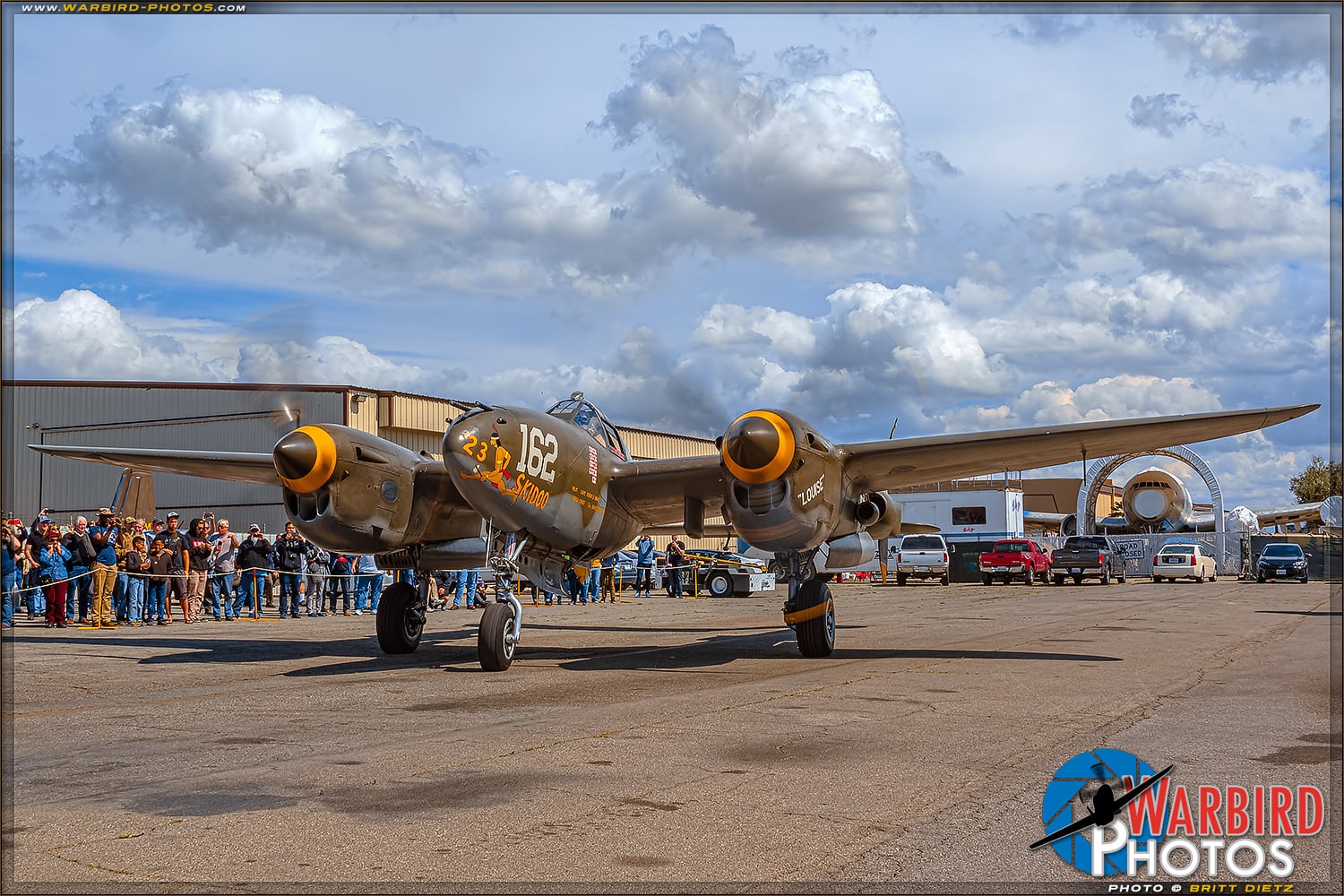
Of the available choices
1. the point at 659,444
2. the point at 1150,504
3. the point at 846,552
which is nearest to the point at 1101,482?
the point at 1150,504

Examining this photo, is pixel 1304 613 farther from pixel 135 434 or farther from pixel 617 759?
pixel 135 434

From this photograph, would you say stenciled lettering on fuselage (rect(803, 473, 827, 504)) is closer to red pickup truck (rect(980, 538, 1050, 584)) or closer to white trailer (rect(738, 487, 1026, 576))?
red pickup truck (rect(980, 538, 1050, 584))

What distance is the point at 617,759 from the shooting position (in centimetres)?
764

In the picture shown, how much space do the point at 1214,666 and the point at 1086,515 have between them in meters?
42.9

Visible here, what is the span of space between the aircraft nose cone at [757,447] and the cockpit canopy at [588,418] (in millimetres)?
2846

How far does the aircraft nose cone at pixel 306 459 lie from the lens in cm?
1330

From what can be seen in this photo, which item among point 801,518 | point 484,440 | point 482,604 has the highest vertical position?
point 484,440

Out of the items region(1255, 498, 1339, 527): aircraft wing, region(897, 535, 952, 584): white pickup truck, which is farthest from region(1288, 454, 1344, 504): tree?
region(897, 535, 952, 584): white pickup truck

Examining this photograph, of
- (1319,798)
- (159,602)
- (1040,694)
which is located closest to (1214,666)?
(1040,694)

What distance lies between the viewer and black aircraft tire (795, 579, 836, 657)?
48.8 feet

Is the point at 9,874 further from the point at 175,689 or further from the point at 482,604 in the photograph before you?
the point at 482,604

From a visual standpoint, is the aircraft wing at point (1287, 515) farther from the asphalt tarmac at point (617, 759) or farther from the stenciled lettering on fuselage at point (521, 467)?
the stenciled lettering on fuselage at point (521, 467)

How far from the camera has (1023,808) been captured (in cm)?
612

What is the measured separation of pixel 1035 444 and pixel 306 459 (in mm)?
9400
